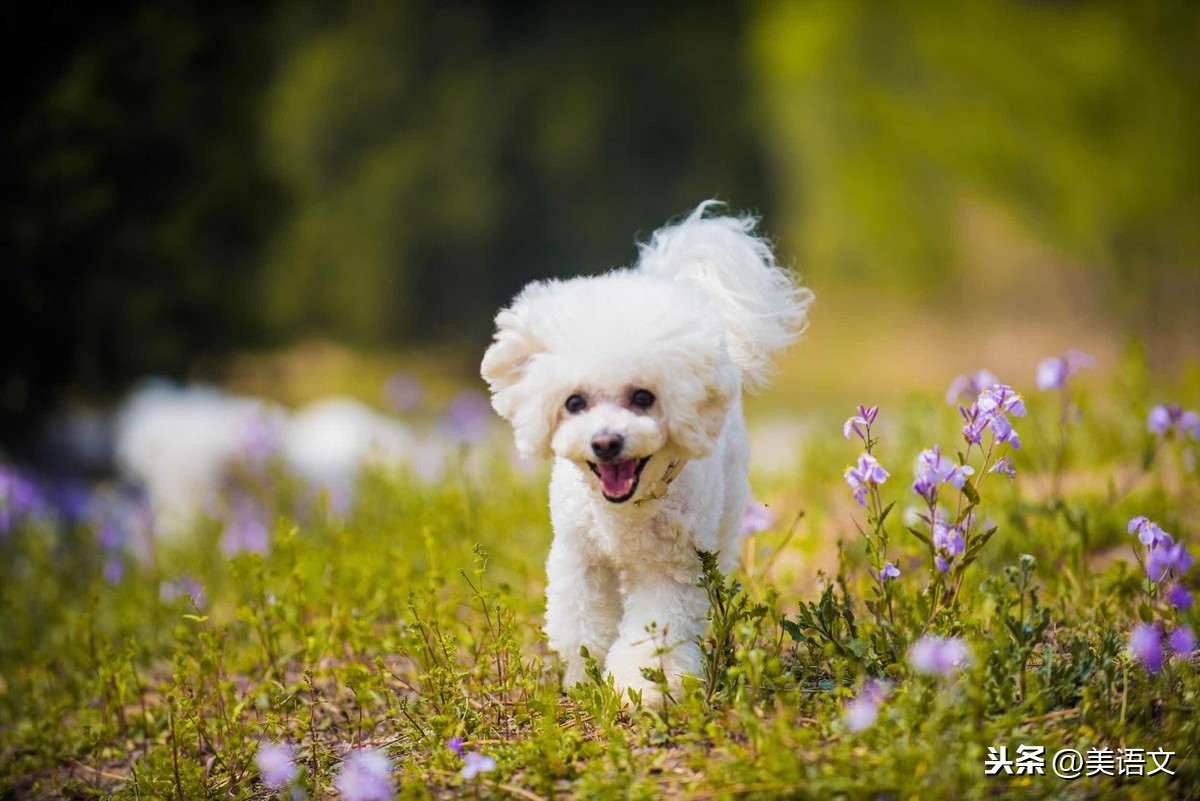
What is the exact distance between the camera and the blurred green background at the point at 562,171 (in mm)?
9312

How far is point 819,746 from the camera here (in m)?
2.87

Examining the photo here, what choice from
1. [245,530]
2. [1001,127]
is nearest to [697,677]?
[245,530]

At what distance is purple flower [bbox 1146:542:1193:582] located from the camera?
3.05 metres

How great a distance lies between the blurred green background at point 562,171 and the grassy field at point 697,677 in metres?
3.91

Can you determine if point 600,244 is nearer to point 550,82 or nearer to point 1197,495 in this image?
Result: point 550,82

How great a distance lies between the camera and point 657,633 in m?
3.34

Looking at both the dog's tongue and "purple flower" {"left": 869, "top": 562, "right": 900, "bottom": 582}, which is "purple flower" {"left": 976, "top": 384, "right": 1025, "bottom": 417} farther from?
the dog's tongue

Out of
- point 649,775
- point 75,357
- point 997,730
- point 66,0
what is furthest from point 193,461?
point 997,730

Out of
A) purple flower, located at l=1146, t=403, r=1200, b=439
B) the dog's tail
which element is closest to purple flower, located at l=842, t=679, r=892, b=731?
the dog's tail

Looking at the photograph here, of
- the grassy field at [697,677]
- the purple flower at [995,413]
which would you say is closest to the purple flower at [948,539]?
the grassy field at [697,677]

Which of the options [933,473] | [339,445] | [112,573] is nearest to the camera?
[933,473]

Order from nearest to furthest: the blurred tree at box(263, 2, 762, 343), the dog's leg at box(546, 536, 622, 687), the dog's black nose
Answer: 1. the dog's black nose
2. the dog's leg at box(546, 536, 622, 687)
3. the blurred tree at box(263, 2, 762, 343)

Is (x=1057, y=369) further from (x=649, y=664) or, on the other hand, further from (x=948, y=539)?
(x=649, y=664)

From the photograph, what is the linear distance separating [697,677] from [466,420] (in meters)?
4.06
